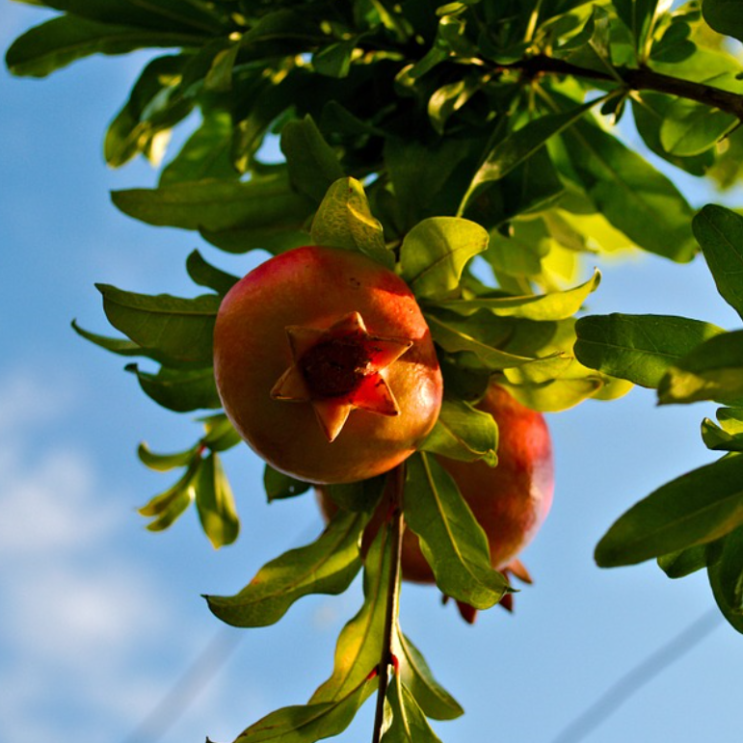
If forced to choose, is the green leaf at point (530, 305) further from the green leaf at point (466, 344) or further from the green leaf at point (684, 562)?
the green leaf at point (684, 562)

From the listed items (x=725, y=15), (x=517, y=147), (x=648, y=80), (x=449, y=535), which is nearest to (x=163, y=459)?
(x=449, y=535)

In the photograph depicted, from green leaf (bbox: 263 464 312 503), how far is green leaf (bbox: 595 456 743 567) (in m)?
0.67

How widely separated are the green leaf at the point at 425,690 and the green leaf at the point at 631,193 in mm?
698

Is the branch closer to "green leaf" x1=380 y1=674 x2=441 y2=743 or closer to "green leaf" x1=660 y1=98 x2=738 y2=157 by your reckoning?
"green leaf" x1=660 y1=98 x2=738 y2=157

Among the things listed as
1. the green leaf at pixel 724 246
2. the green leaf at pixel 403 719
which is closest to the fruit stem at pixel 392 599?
the green leaf at pixel 403 719

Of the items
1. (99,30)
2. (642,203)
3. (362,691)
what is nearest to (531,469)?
(362,691)

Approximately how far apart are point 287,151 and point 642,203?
59 centimetres

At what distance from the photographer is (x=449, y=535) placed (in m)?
1.27

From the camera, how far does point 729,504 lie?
887 mm

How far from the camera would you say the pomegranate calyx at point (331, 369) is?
997 millimetres

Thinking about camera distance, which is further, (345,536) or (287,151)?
(345,536)

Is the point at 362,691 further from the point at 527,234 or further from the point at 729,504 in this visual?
the point at 527,234


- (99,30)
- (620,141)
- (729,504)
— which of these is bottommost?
(729,504)

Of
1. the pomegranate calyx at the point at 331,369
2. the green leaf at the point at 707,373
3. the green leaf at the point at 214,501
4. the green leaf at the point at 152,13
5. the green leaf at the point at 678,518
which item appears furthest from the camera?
the green leaf at the point at 214,501
